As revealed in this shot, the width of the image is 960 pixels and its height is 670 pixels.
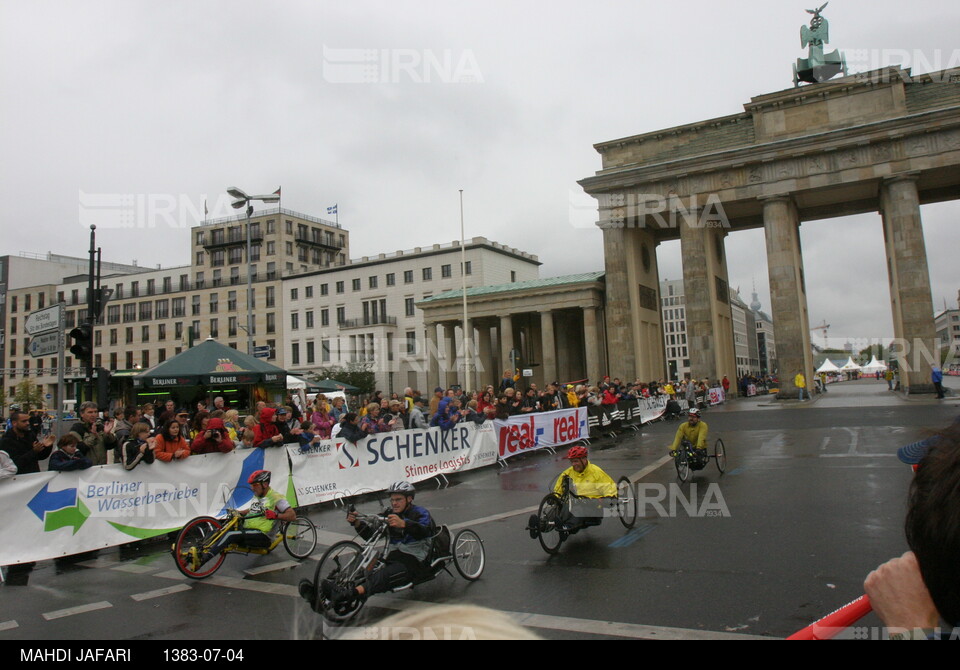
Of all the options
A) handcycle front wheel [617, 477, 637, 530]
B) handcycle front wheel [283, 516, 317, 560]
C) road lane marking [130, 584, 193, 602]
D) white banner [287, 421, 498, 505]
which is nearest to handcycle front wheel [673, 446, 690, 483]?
handcycle front wheel [617, 477, 637, 530]

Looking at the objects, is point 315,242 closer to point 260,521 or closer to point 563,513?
point 260,521

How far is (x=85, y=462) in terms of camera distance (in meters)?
9.57

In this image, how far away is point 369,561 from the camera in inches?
247

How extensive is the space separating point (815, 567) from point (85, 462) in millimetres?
9867

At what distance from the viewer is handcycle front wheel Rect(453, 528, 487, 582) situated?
7.23 m

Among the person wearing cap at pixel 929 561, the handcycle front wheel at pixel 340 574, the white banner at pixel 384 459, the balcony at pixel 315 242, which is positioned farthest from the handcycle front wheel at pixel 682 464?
the balcony at pixel 315 242

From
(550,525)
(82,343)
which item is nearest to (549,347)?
(82,343)

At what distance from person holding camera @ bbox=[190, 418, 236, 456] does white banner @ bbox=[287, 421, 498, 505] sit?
136 centimetres

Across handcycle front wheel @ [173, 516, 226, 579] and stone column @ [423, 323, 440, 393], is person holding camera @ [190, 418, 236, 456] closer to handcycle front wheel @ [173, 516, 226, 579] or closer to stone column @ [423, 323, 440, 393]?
handcycle front wheel @ [173, 516, 226, 579]

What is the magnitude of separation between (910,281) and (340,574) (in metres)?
40.1

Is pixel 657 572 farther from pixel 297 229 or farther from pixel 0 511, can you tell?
pixel 297 229

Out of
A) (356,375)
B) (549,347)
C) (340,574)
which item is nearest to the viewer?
(340,574)

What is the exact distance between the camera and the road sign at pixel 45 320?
408 inches
